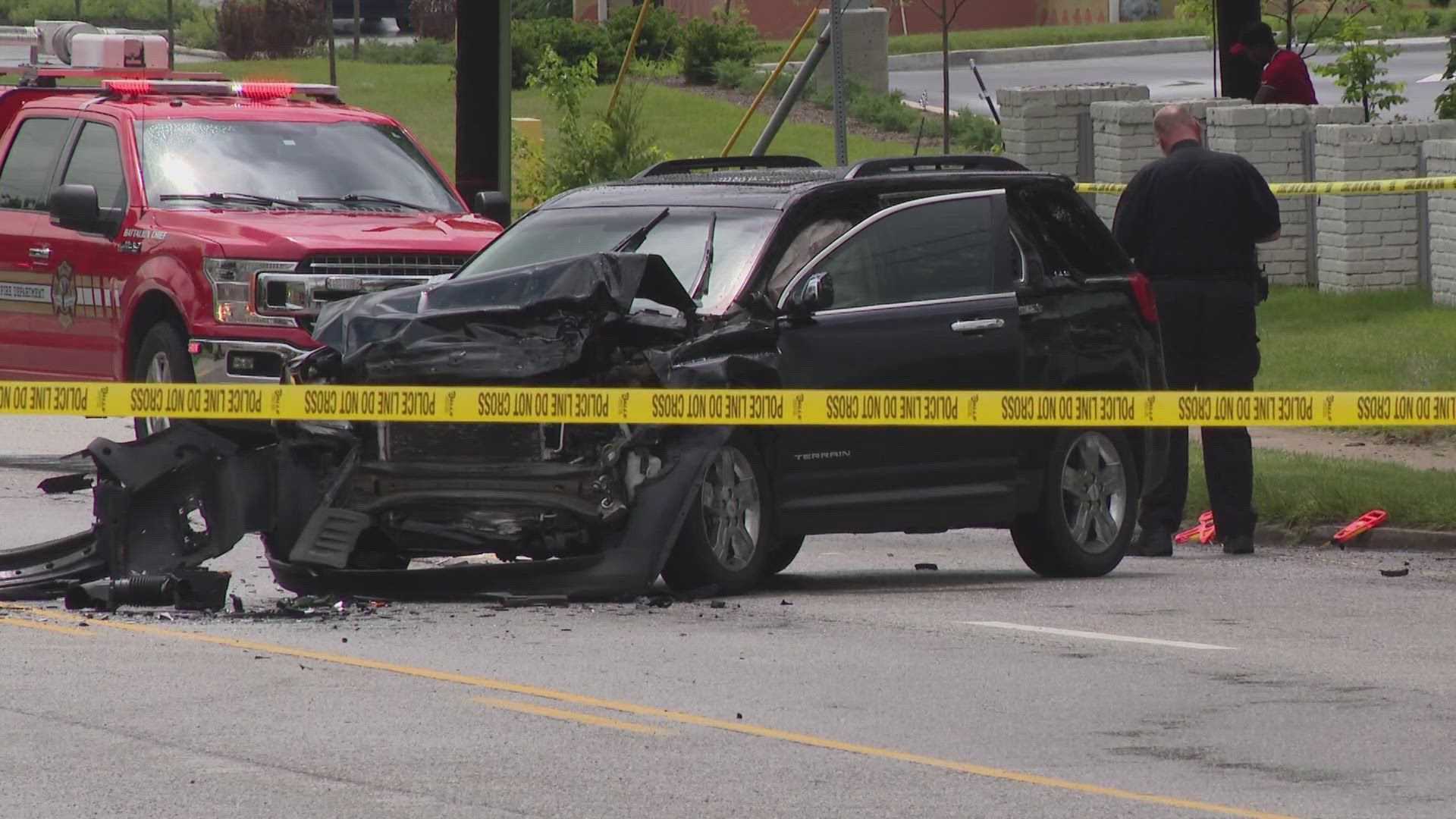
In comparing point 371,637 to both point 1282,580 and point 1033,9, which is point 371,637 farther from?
point 1033,9

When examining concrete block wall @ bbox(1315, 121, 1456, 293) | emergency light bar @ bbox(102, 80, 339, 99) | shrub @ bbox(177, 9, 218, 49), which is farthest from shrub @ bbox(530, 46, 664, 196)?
shrub @ bbox(177, 9, 218, 49)

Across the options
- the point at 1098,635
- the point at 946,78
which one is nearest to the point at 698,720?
the point at 1098,635

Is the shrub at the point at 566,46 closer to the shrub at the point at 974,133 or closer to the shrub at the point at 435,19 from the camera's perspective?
the shrub at the point at 974,133

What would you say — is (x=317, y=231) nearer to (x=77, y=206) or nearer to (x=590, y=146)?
(x=77, y=206)

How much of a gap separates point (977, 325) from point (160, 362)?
515 cm

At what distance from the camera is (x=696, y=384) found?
895cm

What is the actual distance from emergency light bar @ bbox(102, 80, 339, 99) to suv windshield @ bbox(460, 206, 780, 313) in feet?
15.4

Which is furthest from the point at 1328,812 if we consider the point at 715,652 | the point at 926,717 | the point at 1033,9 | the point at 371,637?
the point at 1033,9

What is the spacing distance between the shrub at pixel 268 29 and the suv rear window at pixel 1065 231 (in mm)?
32375

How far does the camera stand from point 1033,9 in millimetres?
→ 53062

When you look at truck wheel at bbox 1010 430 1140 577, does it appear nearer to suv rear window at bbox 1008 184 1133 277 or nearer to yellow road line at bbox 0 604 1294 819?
suv rear window at bbox 1008 184 1133 277

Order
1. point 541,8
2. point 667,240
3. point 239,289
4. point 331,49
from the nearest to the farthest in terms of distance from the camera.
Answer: point 667,240 < point 239,289 < point 331,49 < point 541,8

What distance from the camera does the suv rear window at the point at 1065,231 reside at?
1056 cm

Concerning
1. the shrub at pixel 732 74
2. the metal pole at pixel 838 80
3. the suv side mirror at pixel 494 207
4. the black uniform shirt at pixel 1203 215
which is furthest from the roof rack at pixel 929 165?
the shrub at pixel 732 74
